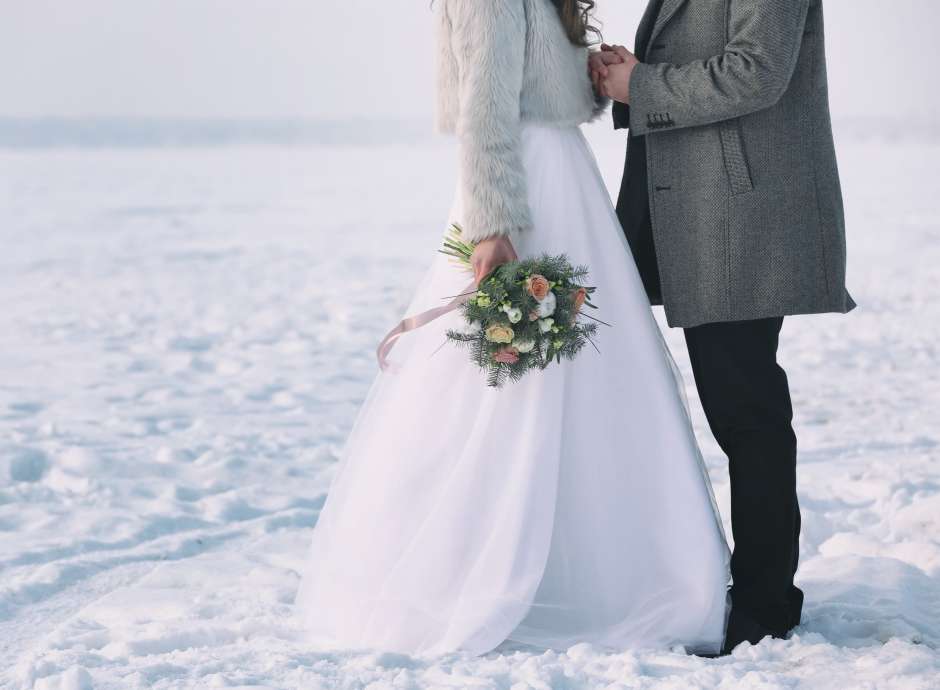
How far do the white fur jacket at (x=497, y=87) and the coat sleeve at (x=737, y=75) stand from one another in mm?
202

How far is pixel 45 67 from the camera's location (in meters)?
23.2

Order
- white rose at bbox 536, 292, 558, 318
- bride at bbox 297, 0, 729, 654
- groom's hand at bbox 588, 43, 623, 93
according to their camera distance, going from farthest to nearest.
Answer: groom's hand at bbox 588, 43, 623, 93, bride at bbox 297, 0, 729, 654, white rose at bbox 536, 292, 558, 318

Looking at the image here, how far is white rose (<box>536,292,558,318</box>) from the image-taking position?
2.08m

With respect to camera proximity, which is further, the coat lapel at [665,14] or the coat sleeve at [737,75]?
the coat lapel at [665,14]

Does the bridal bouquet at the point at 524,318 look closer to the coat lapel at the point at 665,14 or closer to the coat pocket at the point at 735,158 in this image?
the coat pocket at the point at 735,158

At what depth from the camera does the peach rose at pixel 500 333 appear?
2102 mm

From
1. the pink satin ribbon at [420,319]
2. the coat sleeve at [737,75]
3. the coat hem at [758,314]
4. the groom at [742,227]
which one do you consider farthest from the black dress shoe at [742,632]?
the coat sleeve at [737,75]

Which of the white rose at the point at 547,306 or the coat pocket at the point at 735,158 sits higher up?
the coat pocket at the point at 735,158

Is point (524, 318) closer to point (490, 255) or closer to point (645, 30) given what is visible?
point (490, 255)

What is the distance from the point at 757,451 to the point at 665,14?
889 millimetres

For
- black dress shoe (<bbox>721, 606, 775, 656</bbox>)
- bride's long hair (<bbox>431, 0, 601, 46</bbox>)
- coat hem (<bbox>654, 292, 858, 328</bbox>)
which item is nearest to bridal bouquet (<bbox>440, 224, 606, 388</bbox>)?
coat hem (<bbox>654, 292, 858, 328</bbox>)

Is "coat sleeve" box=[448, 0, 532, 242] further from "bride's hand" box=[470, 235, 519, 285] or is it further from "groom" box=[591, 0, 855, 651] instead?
"groom" box=[591, 0, 855, 651]

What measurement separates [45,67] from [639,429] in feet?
77.1

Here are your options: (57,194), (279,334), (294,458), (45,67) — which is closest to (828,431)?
(294,458)
